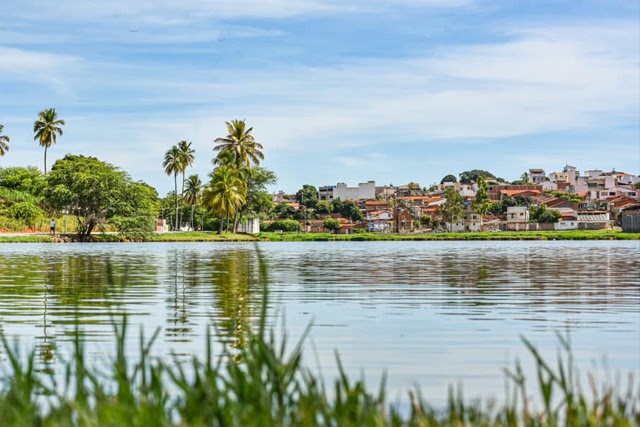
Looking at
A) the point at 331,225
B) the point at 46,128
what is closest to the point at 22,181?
the point at 46,128

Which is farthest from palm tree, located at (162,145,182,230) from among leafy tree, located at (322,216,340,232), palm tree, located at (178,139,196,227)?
leafy tree, located at (322,216,340,232)

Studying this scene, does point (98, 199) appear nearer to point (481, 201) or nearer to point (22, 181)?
point (22, 181)

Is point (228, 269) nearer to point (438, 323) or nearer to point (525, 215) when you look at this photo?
point (438, 323)

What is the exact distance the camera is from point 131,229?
80.4 m

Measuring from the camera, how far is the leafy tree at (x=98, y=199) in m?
78.7

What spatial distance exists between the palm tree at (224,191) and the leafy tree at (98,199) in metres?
11.4

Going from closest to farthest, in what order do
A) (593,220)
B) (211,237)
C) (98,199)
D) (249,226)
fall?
(98,199) < (211,237) < (249,226) < (593,220)

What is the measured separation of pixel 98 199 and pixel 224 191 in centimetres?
1676

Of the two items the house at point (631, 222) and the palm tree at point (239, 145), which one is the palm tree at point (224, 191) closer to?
the palm tree at point (239, 145)

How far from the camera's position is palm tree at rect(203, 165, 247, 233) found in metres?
93.0

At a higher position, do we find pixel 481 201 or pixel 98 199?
pixel 481 201

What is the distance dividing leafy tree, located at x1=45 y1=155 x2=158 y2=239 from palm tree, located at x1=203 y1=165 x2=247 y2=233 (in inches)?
449

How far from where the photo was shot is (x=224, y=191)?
93.1 m

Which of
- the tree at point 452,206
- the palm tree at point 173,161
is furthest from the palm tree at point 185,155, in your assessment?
the tree at point 452,206
